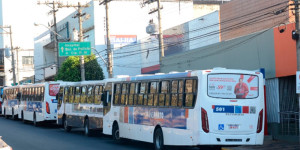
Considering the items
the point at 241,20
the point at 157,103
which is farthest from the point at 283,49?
the point at 241,20

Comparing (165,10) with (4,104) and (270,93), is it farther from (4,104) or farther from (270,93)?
(270,93)

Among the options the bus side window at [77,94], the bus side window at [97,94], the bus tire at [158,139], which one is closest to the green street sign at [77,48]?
the bus side window at [77,94]

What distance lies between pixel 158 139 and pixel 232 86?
3.68 m

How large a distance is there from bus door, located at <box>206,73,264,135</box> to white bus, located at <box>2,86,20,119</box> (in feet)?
87.1

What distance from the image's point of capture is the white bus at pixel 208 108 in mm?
15914

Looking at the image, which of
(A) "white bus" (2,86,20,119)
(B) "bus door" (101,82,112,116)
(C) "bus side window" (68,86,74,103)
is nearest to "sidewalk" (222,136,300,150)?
(B) "bus door" (101,82,112,116)

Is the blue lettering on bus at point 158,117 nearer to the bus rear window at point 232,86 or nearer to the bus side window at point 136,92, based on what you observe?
the bus side window at point 136,92

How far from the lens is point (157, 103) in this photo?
18.6 m

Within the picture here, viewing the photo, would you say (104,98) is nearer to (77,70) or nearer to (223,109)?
(223,109)

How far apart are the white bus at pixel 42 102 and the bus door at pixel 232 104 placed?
1863 centimetres

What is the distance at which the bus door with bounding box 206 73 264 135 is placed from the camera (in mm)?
15922

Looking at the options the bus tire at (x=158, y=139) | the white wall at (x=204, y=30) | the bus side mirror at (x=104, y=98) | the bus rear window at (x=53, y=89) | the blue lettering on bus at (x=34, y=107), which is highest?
the white wall at (x=204, y=30)

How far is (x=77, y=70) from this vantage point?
4606 centimetres

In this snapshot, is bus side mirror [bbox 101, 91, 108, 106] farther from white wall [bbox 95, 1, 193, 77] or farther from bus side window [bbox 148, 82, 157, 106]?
white wall [bbox 95, 1, 193, 77]
